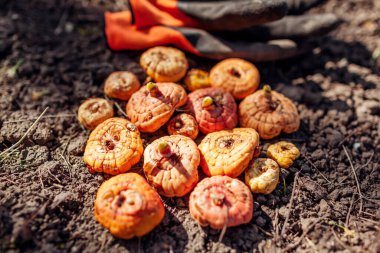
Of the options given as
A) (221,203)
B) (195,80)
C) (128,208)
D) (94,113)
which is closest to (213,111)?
(195,80)

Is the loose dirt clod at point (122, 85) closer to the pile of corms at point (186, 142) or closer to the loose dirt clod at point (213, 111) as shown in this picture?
the pile of corms at point (186, 142)

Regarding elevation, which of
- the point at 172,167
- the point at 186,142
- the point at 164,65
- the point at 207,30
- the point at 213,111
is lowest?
the point at 172,167

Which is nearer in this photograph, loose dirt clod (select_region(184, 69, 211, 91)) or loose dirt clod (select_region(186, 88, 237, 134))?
loose dirt clod (select_region(186, 88, 237, 134))

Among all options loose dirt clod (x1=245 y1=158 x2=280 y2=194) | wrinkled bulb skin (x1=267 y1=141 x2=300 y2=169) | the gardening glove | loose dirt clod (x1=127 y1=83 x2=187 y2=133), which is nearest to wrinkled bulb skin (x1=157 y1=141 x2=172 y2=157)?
loose dirt clod (x1=127 y1=83 x2=187 y2=133)

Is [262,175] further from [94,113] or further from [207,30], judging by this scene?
[207,30]

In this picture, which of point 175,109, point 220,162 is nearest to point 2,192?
point 175,109

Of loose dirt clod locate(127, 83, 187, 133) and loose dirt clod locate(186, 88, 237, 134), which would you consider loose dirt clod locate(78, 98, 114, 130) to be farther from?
loose dirt clod locate(186, 88, 237, 134)

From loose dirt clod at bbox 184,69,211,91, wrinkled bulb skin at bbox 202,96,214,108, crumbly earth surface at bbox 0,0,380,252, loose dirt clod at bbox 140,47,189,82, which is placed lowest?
crumbly earth surface at bbox 0,0,380,252
